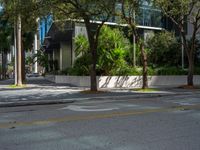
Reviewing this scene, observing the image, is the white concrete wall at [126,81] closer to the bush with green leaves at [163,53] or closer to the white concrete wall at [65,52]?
the bush with green leaves at [163,53]

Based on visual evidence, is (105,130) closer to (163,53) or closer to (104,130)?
(104,130)

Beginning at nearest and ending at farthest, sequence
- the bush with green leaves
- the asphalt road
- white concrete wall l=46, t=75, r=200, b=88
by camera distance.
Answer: the asphalt road → white concrete wall l=46, t=75, r=200, b=88 → the bush with green leaves

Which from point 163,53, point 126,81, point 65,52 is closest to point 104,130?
point 126,81

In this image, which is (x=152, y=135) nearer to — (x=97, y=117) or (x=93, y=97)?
(x=97, y=117)

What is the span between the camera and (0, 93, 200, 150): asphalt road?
8.10m

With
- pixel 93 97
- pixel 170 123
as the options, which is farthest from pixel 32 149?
pixel 93 97

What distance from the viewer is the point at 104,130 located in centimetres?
981

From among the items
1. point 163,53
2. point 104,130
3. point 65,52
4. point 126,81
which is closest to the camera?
point 104,130

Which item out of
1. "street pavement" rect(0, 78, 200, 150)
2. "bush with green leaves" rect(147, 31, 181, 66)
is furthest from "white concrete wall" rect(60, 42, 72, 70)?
"street pavement" rect(0, 78, 200, 150)

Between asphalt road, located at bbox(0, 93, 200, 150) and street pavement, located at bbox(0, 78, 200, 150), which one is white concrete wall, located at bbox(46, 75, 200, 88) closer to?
street pavement, located at bbox(0, 78, 200, 150)

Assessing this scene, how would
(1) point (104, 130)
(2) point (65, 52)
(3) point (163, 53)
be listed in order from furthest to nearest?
(2) point (65, 52) → (3) point (163, 53) → (1) point (104, 130)

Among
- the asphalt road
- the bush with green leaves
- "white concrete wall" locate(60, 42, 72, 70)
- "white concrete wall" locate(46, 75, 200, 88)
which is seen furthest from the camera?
"white concrete wall" locate(60, 42, 72, 70)

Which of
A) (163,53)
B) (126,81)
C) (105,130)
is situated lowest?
(105,130)

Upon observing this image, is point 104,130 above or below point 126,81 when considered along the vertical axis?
below
